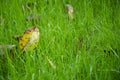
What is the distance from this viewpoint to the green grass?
1.87 meters

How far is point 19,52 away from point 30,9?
2.16 ft

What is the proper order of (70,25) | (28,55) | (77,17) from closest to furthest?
1. (28,55)
2. (70,25)
3. (77,17)

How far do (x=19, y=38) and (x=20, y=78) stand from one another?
1.06 ft

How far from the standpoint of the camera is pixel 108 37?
221 centimetres

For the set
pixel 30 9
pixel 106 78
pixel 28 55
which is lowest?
pixel 106 78

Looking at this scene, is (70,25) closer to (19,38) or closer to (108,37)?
(108,37)

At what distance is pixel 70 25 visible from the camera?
238 cm

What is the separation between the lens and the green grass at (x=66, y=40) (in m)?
1.87

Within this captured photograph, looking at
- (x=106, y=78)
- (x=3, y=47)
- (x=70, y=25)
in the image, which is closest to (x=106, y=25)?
(x=70, y=25)

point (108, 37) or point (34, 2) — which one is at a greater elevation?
point (34, 2)

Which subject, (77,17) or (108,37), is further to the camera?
(77,17)

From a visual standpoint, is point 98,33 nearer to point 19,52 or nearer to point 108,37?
point 108,37

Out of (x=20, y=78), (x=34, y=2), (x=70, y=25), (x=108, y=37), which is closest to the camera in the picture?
(x=20, y=78)

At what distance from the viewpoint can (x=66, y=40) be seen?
2.22 m
